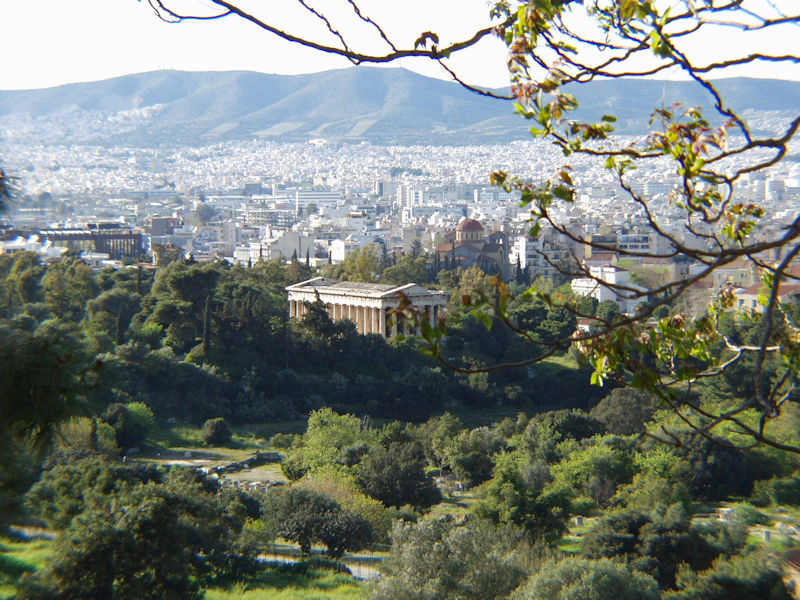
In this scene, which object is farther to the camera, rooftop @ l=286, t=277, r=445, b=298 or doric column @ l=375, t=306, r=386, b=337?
rooftop @ l=286, t=277, r=445, b=298

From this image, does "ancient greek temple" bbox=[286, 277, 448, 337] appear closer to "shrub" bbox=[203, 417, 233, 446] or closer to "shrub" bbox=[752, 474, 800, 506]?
"shrub" bbox=[203, 417, 233, 446]

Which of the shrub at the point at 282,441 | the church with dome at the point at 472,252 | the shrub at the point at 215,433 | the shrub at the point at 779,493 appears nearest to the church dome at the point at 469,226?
the church with dome at the point at 472,252

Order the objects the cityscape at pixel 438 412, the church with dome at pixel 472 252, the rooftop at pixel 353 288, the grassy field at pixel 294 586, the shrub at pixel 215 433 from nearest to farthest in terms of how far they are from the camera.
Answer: the cityscape at pixel 438 412, the grassy field at pixel 294 586, the shrub at pixel 215 433, the rooftop at pixel 353 288, the church with dome at pixel 472 252

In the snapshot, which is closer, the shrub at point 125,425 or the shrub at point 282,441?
the shrub at point 125,425

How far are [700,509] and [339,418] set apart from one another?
304 inches

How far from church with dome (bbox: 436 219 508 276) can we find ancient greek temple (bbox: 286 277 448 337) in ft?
48.0

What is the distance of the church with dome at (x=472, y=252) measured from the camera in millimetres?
51600

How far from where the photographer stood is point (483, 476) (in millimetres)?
20641

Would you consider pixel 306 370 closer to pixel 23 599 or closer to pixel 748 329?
pixel 748 329

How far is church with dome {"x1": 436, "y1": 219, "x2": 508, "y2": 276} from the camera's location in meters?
51.6

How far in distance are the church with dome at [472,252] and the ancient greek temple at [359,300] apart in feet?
48.0

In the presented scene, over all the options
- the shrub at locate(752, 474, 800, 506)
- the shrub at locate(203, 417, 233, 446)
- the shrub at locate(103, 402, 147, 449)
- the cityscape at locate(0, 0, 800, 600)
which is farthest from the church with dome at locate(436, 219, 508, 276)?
the shrub at locate(752, 474, 800, 506)

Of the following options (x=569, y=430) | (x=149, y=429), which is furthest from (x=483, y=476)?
(x=149, y=429)

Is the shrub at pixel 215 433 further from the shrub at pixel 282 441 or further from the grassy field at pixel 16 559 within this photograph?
the grassy field at pixel 16 559
